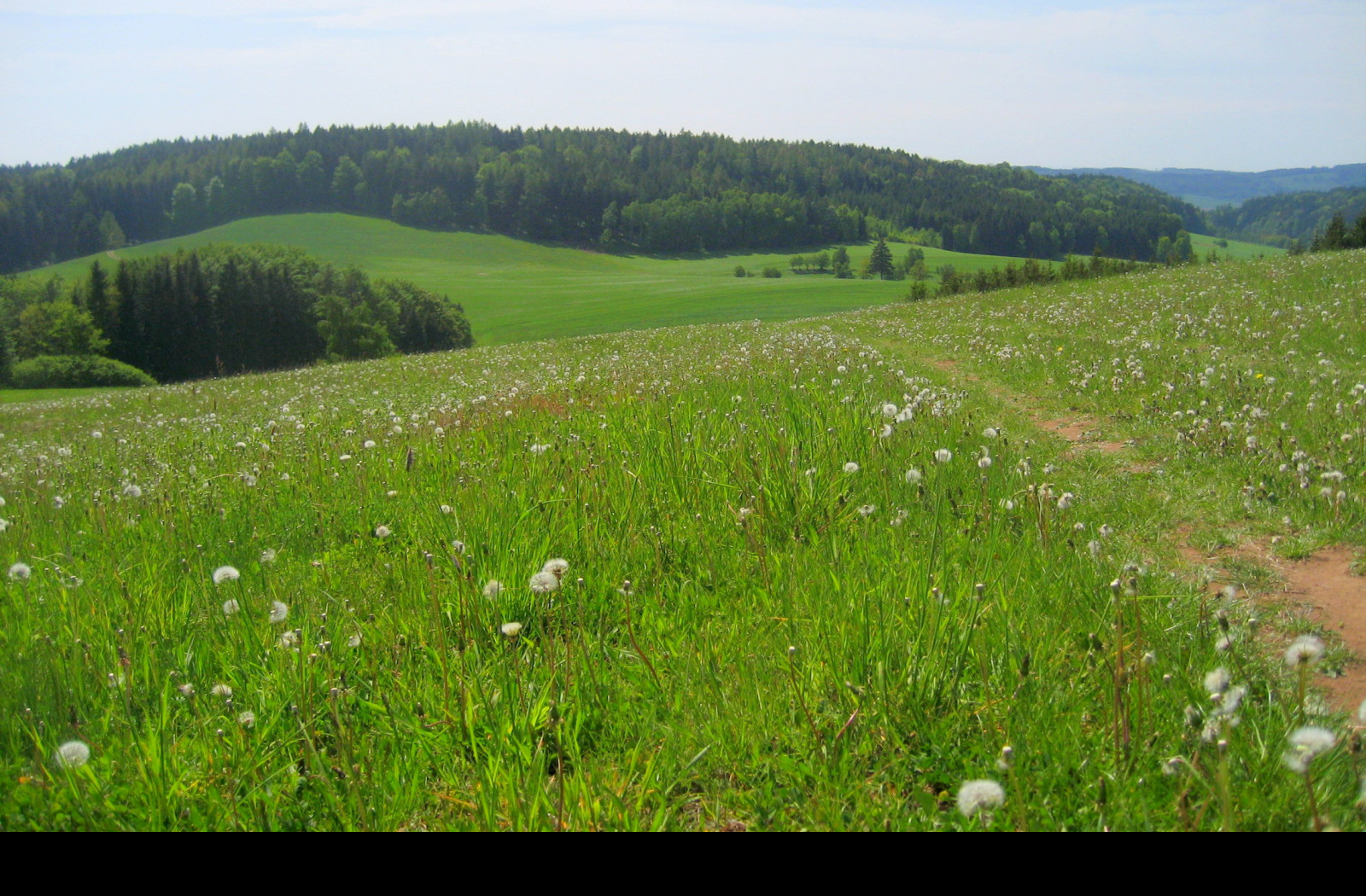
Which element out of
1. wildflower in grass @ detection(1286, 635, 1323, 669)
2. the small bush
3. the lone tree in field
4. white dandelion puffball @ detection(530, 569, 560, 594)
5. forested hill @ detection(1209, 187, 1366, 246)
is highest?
forested hill @ detection(1209, 187, 1366, 246)

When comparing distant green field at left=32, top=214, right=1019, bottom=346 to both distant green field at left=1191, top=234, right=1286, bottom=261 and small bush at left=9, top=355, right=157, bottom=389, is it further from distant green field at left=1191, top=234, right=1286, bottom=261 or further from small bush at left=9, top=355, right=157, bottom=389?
distant green field at left=1191, top=234, right=1286, bottom=261

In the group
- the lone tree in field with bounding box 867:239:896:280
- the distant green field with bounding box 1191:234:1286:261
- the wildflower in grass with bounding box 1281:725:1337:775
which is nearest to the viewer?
the wildflower in grass with bounding box 1281:725:1337:775

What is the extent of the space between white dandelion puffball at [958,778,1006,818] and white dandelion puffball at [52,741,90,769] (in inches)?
99.2

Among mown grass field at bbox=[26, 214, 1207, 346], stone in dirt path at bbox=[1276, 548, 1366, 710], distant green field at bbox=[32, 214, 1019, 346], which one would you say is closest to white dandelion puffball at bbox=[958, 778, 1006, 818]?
stone in dirt path at bbox=[1276, 548, 1366, 710]

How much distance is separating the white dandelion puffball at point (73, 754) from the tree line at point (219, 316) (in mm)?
77064

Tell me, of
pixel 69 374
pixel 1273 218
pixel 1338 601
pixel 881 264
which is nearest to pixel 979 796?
pixel 1338 601

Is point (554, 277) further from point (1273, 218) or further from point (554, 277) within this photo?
point (1273, 218)

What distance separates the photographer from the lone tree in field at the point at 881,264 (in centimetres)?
10838

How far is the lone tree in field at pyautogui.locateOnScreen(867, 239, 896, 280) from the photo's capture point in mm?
108375

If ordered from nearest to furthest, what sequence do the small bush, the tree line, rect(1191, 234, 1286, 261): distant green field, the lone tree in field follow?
the small bush → the tree line → the lone tree in field → rect(1191, 234, 1286, 261): distant green field

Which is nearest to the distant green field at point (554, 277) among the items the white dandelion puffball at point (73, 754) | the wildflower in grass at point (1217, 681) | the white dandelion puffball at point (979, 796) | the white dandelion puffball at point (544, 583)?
the white dandelion puffball at point (544, 583)

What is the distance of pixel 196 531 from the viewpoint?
206 inches

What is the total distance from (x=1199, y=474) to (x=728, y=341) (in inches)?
559
